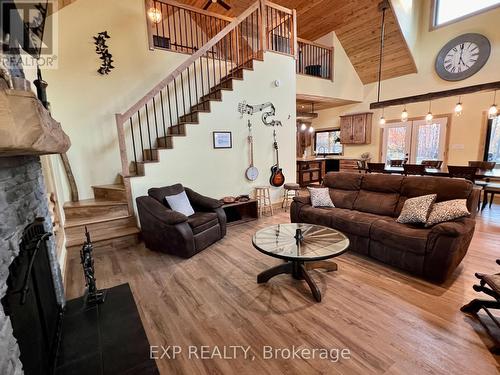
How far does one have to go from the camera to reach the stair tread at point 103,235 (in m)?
3.35

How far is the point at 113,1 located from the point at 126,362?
5.30 m

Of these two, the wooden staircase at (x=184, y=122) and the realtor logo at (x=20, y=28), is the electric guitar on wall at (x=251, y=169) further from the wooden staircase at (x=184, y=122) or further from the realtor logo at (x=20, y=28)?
the realtor logo at (x=20, y=28)

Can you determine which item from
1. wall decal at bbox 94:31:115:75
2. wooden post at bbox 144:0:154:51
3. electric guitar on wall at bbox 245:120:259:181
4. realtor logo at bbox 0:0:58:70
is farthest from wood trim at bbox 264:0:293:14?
realtor logo at bbox 0:0:58:70

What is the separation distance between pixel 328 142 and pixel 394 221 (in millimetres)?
6944

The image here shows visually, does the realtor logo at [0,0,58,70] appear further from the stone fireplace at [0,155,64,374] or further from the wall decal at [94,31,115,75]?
the wall decal at [94,31,115,75]

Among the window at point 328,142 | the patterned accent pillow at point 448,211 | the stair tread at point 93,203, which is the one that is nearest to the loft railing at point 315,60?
the window at point 328,142

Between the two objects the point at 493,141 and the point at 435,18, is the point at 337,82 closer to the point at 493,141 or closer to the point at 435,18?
the point at 435,18

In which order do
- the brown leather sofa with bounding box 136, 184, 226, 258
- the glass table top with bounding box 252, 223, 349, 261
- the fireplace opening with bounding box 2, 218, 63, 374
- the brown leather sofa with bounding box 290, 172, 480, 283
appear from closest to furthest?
the fireplace opening with bounding box 2, 218, 63, 374
the glass table top with bounding box 252, 223, 349, 261
the brown leather sofa with bounding box 290, 172, 480, 283
the brown leather sofa with bounding box 136, 184, 226, 258

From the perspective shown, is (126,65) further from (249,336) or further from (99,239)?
(249,336)

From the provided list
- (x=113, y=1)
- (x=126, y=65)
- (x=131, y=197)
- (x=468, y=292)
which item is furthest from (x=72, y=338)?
(x=113, y=1)

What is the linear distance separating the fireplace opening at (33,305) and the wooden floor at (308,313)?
2.16 ft

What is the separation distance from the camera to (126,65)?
4434mm

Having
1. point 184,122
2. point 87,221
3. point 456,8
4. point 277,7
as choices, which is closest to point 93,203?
point 87,221

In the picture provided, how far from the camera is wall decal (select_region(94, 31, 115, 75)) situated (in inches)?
164
